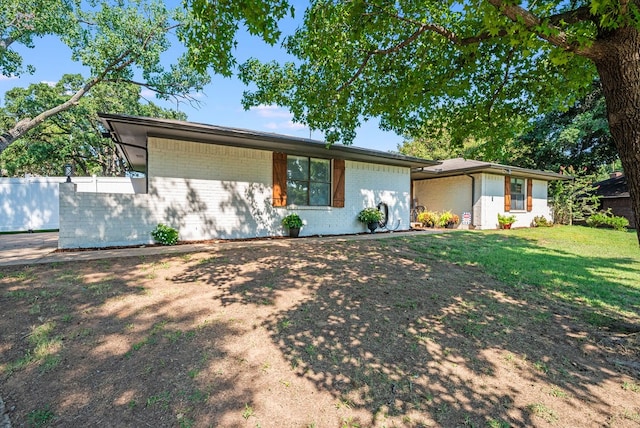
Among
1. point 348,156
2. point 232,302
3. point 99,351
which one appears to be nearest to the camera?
point 99,351

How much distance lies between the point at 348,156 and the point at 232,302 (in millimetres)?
7019

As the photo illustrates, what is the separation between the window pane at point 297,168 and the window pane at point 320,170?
8.3 inches

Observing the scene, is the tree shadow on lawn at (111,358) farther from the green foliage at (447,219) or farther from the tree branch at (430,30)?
the green foliage at (447,219)

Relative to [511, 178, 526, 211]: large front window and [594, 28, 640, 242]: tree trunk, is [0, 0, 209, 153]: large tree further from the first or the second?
[511, 178, 526, 211]: large front window

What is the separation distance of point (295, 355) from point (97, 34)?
582 inches

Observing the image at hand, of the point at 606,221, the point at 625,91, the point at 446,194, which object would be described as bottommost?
the point at 606,221

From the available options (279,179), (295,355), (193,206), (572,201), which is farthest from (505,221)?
(295,355)

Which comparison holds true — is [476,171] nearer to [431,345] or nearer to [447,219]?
[447,219]

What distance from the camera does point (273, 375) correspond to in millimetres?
2357

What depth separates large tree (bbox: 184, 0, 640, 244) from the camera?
8.48 ft

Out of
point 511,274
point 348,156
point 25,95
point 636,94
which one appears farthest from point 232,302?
point 25,95

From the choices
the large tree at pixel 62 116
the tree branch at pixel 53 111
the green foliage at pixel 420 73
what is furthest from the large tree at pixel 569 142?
the large tree at pixel 62 116

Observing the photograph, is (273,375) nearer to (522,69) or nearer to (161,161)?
(522,69)

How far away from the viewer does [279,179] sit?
864cm
